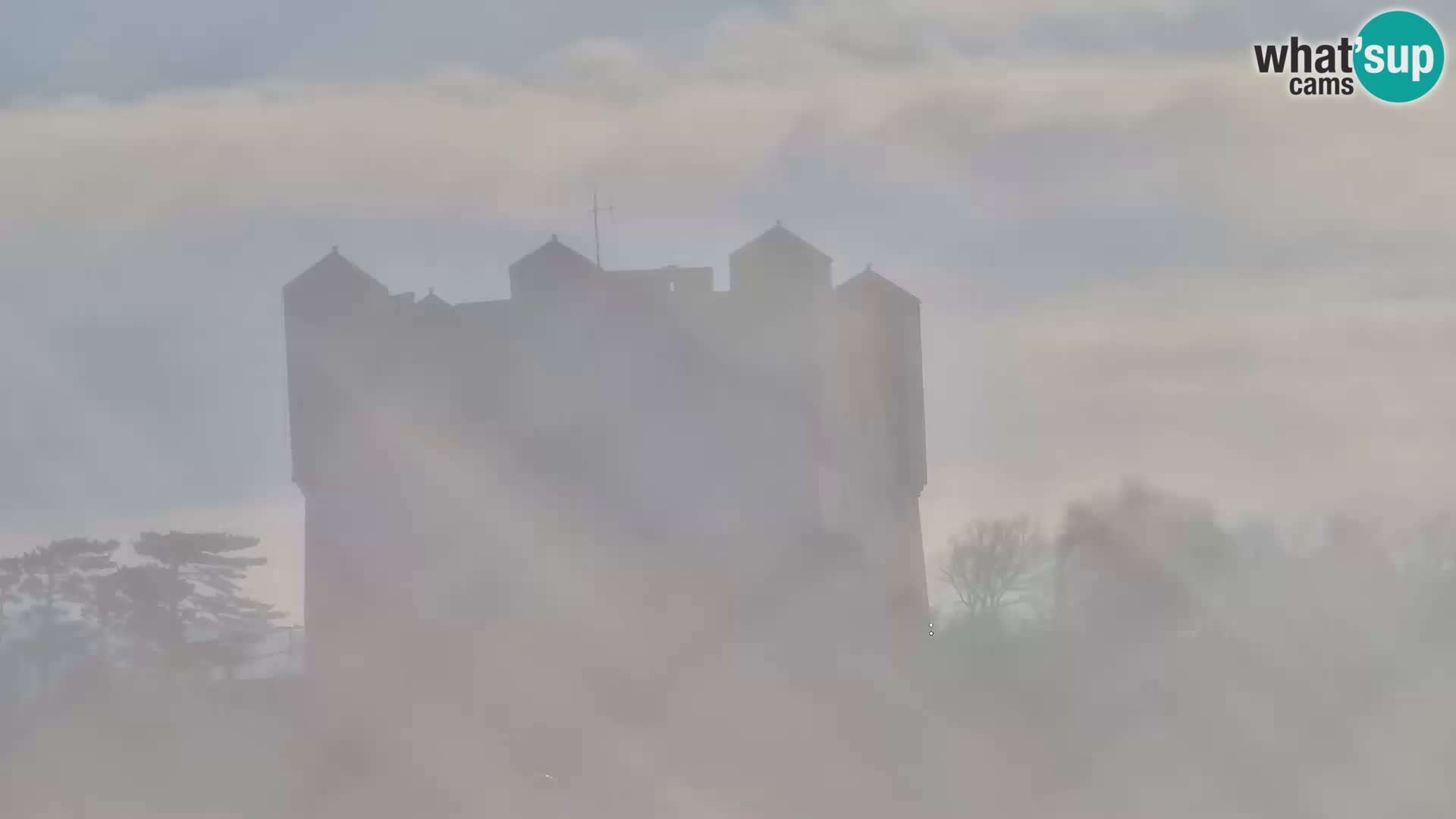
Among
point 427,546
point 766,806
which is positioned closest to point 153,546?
point 427,546

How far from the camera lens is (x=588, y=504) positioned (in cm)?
3853

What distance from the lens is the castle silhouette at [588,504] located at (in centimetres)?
3806

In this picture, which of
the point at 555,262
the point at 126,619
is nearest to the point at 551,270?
the point at 555,262

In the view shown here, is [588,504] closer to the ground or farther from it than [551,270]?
closer to the ground

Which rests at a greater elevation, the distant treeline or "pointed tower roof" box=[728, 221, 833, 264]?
"pointed tower roof" box=[728, 221, 833, 264]

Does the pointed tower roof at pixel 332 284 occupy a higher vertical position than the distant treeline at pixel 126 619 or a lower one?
A: higher

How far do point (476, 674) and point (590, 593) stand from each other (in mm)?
2441

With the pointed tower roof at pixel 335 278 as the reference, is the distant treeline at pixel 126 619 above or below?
below

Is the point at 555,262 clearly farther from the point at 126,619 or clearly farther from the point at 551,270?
the point at 126,619

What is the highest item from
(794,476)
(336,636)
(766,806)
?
(794,476)

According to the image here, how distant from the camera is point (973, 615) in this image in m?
51.8

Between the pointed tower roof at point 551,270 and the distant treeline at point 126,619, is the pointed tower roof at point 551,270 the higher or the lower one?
the higher one

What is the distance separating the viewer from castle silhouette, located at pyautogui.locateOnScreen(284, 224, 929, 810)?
3806 centimetres

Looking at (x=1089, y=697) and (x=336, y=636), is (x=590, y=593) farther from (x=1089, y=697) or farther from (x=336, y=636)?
(x=1089, y=697)
